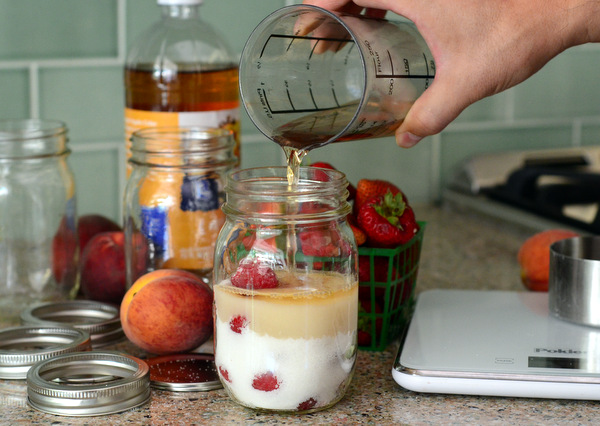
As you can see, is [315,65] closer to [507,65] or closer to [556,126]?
[507,65]

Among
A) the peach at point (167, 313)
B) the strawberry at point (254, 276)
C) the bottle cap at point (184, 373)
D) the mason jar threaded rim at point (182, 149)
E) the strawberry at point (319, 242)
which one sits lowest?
the bottle cap at point (184, 373)

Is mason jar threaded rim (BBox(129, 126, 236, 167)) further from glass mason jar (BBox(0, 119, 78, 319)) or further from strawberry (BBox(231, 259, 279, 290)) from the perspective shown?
strawberry (BBox(231, 259, 279, 290))

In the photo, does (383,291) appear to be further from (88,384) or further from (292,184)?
(88,384)

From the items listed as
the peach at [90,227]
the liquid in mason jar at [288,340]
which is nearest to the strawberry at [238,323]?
the liquid in mason jar at [288,340]

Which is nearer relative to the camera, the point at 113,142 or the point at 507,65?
the point at 507,65

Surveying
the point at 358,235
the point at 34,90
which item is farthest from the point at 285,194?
the point at 34,90

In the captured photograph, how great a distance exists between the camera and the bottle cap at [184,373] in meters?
0.76

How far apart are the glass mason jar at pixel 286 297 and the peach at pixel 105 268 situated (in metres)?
0.30

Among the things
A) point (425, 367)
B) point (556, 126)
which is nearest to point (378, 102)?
point (425, 367)

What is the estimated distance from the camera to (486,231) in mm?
1491

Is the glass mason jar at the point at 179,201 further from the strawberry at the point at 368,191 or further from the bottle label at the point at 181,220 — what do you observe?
the strawberry at the point at 368,191

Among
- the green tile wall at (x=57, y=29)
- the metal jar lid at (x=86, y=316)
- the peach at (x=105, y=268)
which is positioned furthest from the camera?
the green tile wall at (x=57, y=29)

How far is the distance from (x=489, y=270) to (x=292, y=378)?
0.61 m

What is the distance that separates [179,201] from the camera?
923mm
